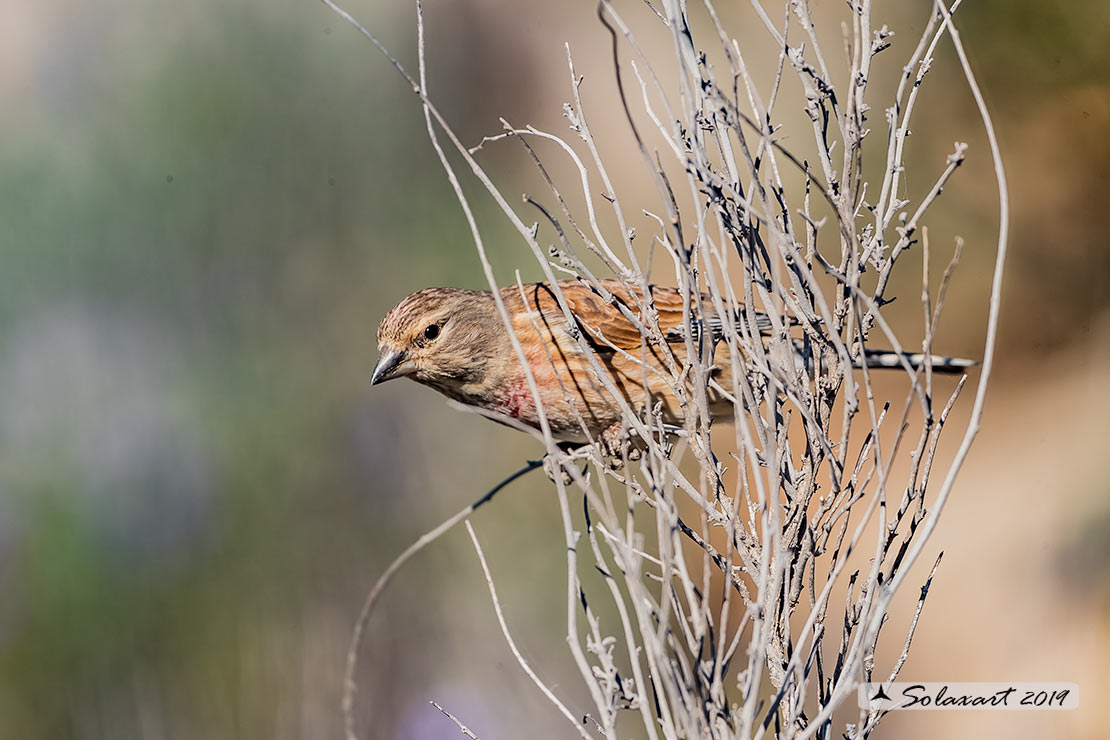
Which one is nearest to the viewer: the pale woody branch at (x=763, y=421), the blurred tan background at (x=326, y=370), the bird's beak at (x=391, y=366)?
the pale woody branch at (x=763, y=421)

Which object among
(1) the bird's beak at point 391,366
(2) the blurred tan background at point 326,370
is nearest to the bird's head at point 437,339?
(1) the bird's beak at point 391,366

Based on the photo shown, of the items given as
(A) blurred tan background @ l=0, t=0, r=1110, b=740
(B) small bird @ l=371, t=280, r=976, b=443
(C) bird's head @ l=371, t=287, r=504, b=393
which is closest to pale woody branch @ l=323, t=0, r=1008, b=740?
(B) small bird @ l=371, t=280, r=976, b=443

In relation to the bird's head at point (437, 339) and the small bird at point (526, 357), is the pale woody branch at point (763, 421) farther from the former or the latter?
the bird's head at point (437, 339)

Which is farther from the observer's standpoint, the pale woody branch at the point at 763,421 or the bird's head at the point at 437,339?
the bird's head at the point at 437,339

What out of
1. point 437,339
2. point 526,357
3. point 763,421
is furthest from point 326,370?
point 763,421

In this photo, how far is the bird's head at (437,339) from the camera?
278cm

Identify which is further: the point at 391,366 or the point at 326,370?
the point at 326,370

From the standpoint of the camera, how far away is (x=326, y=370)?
4.50 metres

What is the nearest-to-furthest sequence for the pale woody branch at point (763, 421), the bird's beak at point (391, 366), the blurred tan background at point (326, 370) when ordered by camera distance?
the pale woody branch at point (763, 421) → the bird's beak at point (391, 366) → the blurred tan background at point (326, 370)

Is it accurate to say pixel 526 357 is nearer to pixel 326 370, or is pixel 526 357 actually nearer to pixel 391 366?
pixel 391 366

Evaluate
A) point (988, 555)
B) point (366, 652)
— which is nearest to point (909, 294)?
point (988, 555)

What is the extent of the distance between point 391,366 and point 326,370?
6.07ft

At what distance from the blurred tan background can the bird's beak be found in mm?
1632

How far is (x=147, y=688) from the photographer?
3.98m
